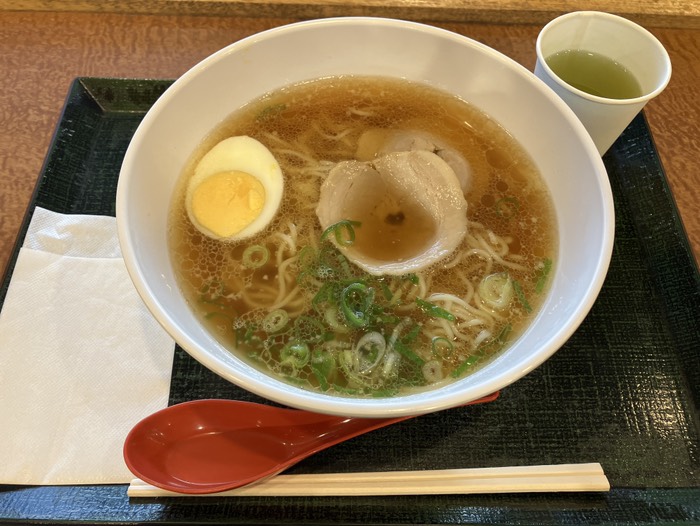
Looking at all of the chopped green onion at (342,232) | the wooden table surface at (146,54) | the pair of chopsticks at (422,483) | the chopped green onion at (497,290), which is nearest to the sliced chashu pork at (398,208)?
the chopped green onion at (342,232)

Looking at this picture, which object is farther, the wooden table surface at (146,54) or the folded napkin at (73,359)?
the wooden table surface at (146,54)

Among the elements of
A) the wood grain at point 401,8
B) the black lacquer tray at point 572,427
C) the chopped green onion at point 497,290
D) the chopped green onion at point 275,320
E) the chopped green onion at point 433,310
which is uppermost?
the wood grain at point 401,8

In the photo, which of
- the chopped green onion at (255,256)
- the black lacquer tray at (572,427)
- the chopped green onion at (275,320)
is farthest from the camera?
the chopped green onion at (255,256)

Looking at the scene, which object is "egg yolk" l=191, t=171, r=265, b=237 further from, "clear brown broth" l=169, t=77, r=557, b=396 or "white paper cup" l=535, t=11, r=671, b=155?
"white paper cup" l=535, t=11, r=671, b=155

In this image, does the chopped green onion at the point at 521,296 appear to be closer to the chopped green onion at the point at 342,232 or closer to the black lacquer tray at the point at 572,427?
the black lacquer tray at the point at 572,427

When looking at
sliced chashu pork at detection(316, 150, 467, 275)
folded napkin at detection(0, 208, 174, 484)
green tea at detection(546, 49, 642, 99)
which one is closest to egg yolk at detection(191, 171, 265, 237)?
sliced chashu pork at detection(316, 150, 467, 275)
